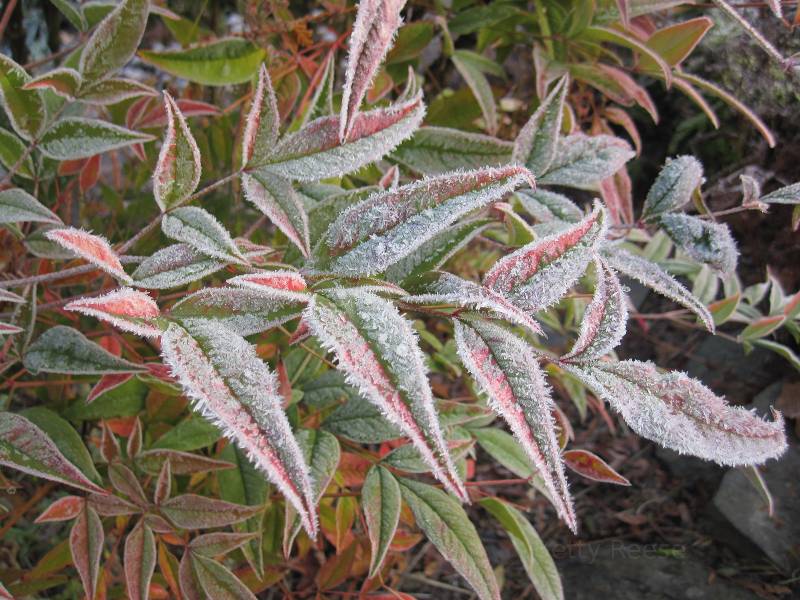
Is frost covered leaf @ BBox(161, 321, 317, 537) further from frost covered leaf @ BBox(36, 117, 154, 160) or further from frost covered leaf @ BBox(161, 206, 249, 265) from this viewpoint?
frost covered leaf @ BBox(36, 117, 154, 160)

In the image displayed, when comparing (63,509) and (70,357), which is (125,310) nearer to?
(70,357)

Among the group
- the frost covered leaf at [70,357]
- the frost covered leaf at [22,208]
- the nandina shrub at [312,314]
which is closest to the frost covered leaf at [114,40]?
the nandina shrub at [312,314]

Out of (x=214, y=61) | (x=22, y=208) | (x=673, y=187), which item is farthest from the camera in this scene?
(x=214, y=61)

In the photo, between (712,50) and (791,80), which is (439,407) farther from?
(712,50)

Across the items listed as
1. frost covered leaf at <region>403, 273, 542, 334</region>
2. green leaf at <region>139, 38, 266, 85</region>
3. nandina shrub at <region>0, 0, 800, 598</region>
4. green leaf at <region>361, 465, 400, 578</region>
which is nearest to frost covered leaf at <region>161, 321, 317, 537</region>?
nandina shrub at <region>0, 0, 800, 598</region>

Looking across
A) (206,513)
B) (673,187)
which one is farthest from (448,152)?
(206,513)

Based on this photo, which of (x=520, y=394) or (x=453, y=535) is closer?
(x=520, y=394)
